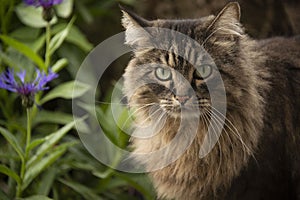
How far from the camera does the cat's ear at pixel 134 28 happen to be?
2459mm

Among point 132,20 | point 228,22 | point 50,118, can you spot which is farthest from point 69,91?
point 228,22

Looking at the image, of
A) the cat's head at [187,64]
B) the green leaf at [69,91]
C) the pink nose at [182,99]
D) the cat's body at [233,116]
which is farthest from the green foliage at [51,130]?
the pink nose at [182,99]

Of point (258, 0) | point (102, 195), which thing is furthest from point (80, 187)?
point (258, 0)

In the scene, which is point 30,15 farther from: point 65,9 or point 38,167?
point 38,167

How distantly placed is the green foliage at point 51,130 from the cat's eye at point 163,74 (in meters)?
0.56

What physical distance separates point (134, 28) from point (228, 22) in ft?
1.24

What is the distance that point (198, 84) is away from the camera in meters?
2.41

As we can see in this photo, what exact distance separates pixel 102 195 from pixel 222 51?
1088 mm

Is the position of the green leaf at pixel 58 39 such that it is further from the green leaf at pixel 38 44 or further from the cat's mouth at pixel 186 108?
the cat's mouth at pixel 186 108

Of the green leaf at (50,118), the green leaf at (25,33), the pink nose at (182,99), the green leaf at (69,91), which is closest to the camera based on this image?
the pink nose at (182,99)

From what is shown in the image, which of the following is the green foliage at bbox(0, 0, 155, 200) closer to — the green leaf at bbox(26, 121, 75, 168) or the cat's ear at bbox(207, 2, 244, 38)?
the green leaf at bbox(26, 121, 75, 168)

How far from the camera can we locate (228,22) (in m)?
2.45

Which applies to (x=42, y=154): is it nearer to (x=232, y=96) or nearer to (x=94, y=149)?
(x=94, y=149)

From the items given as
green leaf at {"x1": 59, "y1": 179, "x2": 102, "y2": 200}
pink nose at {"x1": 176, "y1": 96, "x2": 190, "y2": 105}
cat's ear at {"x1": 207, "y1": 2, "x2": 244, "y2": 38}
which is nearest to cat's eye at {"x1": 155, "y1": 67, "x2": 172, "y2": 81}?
pink nose at {"x1": 176, "y1": 96, "x2": 190, "y2": 105}
